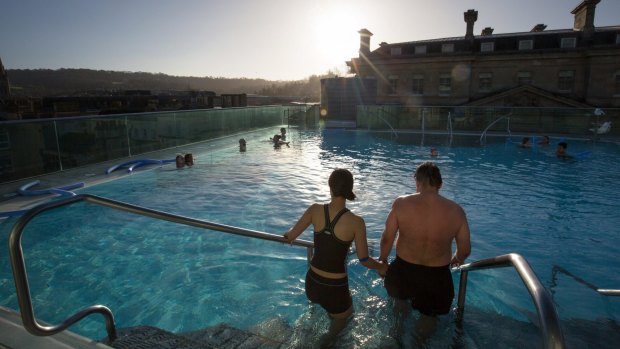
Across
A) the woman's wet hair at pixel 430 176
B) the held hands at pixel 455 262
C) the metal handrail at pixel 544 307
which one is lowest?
the held hands at pixel 455 262

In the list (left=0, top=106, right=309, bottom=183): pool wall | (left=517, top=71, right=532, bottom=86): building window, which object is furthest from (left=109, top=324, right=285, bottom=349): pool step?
(left=517, top=71, right=532, bottom=86): building window

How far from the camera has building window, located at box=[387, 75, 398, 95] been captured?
142ft

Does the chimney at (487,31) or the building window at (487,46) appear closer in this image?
the building window at (487,46)

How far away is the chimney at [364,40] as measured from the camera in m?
45.2

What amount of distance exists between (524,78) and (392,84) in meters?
13.8

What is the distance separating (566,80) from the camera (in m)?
37.1

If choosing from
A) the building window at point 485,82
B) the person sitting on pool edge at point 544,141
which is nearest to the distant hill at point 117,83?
the building window at point 485,82

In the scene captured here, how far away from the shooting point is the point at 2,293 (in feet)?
18.0

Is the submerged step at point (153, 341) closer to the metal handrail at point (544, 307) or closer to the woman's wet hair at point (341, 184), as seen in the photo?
the woman's wet hair at point (341, 184)

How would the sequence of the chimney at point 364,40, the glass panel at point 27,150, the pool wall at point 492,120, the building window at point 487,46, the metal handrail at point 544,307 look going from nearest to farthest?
the metal handrail at point 544,307
the glass panel at point 27,150
the pool wall at point 492,120
the building window at point 487,46
the chimney at point 364,40

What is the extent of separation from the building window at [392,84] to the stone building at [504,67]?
70 millimetres

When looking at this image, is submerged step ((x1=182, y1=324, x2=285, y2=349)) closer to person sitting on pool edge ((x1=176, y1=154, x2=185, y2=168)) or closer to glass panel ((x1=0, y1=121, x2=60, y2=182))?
glass panel ((x1=0, y1=121, x2=60, y2=182))

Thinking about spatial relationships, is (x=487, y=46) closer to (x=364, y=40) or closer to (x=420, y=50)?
(x=420, y=50)

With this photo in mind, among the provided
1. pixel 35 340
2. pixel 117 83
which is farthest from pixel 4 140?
pixel 117 83
